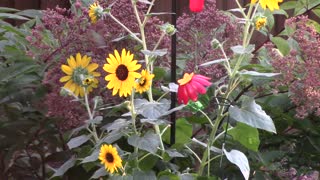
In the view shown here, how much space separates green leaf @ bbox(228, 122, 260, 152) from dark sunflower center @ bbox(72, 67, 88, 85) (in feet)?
0.99

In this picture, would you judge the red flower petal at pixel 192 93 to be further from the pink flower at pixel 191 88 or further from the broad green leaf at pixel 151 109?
the broad green leaf at pixel 151 109

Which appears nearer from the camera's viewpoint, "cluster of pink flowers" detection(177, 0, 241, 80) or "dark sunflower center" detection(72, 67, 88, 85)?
"dark sunflower center" detection(72, 67, 88, 85)

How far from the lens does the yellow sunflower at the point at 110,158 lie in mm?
1162

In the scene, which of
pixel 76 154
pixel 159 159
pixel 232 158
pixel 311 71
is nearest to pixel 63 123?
pixel 76 154

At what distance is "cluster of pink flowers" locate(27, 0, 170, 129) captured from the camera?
1327 millimetres

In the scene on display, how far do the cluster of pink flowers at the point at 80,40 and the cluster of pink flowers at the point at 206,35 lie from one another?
0.07 m

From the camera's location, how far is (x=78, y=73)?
1.28m

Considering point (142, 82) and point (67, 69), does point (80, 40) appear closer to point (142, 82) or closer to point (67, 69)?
point (67, 69)

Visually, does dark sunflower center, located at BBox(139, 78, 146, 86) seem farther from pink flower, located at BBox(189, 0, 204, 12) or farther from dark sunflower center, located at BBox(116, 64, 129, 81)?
pink flower, located at BBox(189, 0, 204, 12)

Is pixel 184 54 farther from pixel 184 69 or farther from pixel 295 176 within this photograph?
pixel 295 176

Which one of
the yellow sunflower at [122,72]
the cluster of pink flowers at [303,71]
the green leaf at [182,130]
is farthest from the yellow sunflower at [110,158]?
the cluster of pink flowers at [303,71]

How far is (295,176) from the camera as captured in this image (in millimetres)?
1462

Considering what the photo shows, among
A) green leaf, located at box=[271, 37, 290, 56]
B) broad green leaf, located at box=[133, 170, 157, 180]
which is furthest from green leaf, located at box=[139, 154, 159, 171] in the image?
green leaf, located at box=[271, 37, 290, 56]

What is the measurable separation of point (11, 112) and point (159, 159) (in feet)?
1.32
